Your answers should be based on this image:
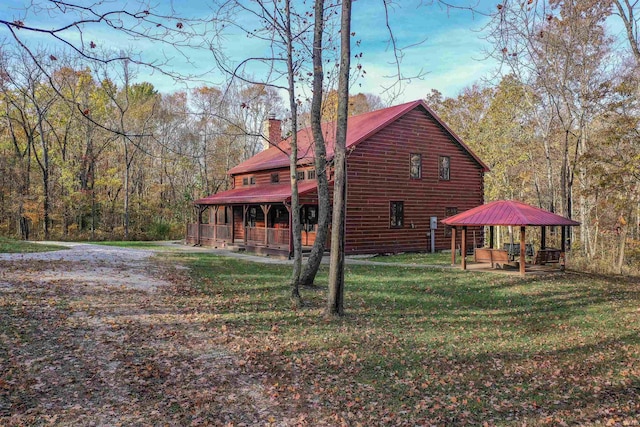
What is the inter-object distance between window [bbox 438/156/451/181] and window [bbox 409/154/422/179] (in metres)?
1.50

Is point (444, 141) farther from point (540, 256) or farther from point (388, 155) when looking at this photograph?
point (540, 256)

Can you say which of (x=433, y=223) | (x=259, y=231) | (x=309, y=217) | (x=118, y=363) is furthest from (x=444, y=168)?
(x=118, y=363)

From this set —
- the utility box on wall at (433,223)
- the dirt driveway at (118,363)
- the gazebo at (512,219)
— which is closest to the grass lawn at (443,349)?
the dirt driveway at (118,363)

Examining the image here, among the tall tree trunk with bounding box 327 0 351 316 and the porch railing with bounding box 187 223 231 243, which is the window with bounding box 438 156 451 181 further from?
the tall tree trunk with bounding box 327 0 351 316

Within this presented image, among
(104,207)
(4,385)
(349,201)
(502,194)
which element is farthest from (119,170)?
(4,385)

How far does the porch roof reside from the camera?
20016 mm

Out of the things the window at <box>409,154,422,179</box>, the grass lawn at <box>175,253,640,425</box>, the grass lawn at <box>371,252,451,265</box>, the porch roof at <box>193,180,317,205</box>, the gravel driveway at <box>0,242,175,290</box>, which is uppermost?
the window at <box>409,154,422,179</box>

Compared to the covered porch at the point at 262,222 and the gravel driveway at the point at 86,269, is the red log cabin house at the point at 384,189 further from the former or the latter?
the gravel driveway at the point at 86,269

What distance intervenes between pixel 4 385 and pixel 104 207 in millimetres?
33737

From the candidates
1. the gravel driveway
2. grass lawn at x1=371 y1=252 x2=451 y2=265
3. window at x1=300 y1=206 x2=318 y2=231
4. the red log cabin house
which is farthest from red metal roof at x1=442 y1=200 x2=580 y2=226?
the gravel driveway

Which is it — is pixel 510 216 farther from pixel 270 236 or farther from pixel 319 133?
pixel 270 236

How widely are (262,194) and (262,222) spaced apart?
11.6ft

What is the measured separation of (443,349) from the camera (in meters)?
7.51

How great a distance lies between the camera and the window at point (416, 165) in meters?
23.4
